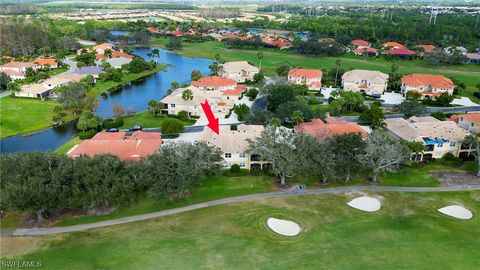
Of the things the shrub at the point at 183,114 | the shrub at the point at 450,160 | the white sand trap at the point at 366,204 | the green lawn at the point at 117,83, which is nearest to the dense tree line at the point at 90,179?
the white sand trap at the point at 366,204

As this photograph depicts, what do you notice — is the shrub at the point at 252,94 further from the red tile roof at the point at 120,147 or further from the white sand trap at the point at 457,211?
the white sand trap at the point at 457,211

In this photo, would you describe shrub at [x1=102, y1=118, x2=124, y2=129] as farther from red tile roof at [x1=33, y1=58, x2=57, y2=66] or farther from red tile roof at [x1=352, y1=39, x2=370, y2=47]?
red tile roof at [x1=352, y1=39, x2=370, y2=47]

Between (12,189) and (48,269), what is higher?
(12,189)

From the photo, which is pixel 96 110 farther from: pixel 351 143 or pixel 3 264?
pixel 351 143

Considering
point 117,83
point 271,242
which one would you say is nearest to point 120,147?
point 271,242

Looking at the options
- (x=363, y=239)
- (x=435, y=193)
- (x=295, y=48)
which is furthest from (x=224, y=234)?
(x=295, y=48)

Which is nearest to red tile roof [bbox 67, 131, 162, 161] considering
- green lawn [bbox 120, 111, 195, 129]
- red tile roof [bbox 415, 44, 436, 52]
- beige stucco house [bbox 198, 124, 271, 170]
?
beige stucco house [bbox 198, 124, 271, 170]
